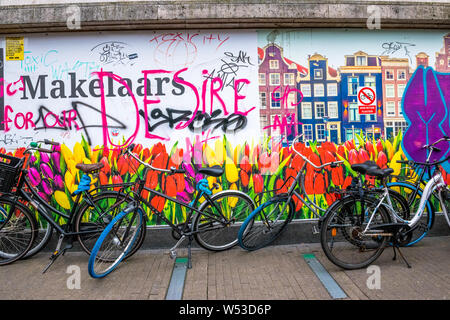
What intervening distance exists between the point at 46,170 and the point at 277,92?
3.59m

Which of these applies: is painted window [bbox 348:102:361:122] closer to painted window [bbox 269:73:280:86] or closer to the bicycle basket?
painted window [bbox 269:73:280:86]

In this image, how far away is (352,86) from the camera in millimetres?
5375

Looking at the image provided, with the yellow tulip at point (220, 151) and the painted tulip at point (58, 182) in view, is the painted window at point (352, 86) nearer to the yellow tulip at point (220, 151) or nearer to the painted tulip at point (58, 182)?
the yellow tulip at point (220, 151)

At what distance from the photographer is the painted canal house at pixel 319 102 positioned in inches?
209

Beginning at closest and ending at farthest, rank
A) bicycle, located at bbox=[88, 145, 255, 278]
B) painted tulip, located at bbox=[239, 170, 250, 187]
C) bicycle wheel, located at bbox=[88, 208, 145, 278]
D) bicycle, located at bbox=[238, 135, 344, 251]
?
bicycle wheel, located at bbox=[88, 208, 145, 278] < bicycle, located at bbox=[88, 145, 255, 278] < bicycle, located at bbox=[238, 135, 344, 251] < painted tulip, located at bbox=[239, 170, 250, 187]

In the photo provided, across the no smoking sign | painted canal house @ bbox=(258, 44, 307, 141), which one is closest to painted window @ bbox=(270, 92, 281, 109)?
painted canal house @ bbox=(258, 44, 307, 141)

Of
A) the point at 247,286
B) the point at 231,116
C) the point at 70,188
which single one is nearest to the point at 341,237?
the point at 247,286

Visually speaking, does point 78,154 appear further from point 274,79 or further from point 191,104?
point 274,79

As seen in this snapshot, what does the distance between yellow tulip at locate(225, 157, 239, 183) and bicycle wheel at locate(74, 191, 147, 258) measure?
1.45m

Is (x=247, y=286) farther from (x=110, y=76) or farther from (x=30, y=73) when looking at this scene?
(x=30, y=73)

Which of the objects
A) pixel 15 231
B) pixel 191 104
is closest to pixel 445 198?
pixel 191 104

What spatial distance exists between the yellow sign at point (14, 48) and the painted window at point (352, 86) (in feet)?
16.1

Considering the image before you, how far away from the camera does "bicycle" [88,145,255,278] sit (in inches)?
160

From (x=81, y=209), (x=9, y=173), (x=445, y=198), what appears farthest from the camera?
(x=445, y=198)
